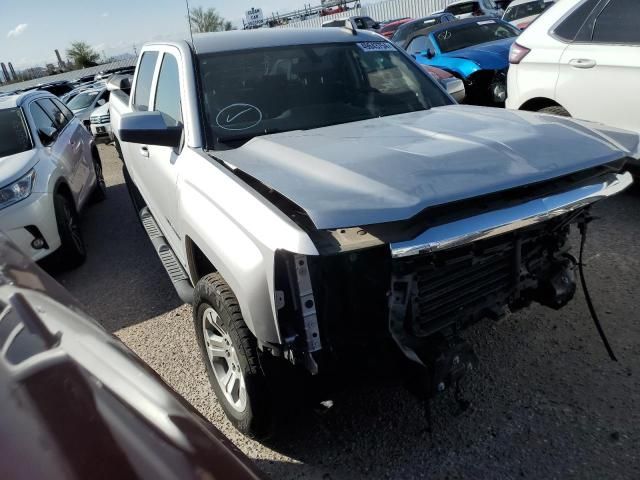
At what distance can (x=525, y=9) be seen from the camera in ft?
48.6

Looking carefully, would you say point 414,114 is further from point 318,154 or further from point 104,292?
point 104,292

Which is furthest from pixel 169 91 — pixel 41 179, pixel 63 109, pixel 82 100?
pixel 82 100

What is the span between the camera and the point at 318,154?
7.86 ft

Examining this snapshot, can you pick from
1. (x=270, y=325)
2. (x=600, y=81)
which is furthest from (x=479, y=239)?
(x=600, y=81)

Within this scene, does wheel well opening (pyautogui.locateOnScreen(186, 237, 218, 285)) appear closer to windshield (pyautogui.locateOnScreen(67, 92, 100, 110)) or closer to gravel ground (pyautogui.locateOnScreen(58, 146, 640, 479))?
Answer: gravel ground (pyautogui.locateOnScreen(58, 146, 640, 479))

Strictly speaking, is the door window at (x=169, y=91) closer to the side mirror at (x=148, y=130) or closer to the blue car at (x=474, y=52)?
the side mirror at (x=148, y=130)

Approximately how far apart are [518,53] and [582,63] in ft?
2.59

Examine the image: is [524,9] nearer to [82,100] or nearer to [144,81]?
[82,100]

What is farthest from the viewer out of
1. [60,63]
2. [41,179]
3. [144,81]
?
[60,63]

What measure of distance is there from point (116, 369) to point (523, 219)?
1.55 m

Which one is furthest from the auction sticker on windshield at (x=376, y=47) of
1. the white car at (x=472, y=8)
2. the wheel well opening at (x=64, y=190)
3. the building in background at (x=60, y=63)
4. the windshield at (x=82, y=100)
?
the building in background at (x=60, y=63)

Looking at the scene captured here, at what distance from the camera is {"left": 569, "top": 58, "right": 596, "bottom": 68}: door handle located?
437 centimetres

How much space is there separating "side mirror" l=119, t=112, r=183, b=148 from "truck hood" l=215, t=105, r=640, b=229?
1.37 ft

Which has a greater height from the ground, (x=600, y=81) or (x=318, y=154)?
(x=318, y=154)
